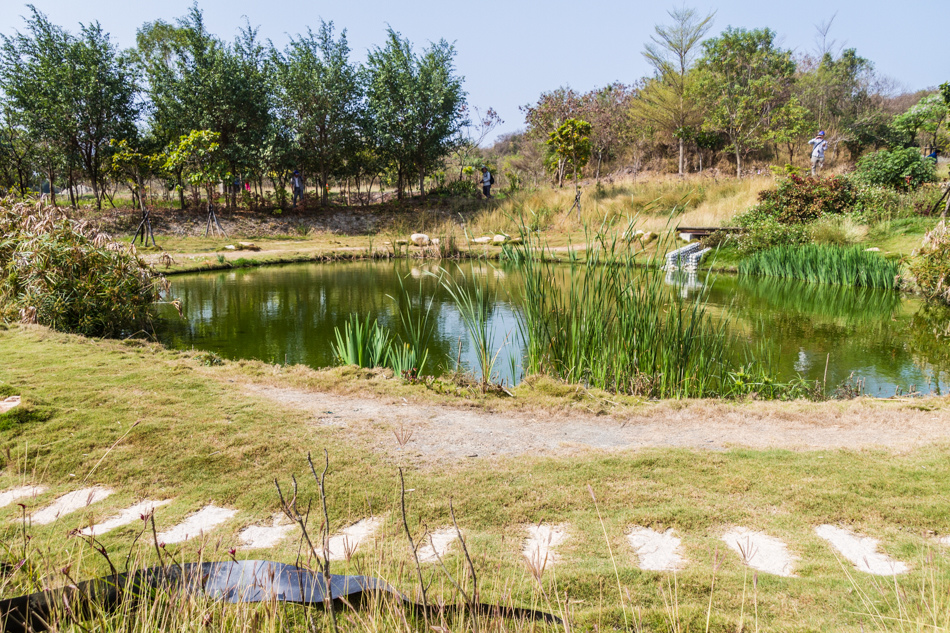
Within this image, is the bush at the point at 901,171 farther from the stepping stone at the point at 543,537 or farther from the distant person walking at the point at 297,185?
the distant person walking at the point at 297,185

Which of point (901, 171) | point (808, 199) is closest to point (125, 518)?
point (808, 199)

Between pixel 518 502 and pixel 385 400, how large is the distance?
2.06 metres

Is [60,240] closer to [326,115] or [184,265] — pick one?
[184,265]

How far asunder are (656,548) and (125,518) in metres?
2.25

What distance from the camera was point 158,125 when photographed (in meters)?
20.0

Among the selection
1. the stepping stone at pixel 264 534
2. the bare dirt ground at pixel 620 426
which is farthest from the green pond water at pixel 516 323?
the stepping stone at pixel 264 534

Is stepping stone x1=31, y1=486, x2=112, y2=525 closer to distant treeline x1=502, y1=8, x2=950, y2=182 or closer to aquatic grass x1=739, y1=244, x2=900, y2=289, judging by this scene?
aquatic grass x1=739, y1=244, x2=900, y2=289

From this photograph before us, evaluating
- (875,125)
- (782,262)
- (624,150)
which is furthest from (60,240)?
(875,125)

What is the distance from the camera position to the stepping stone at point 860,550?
2084mm

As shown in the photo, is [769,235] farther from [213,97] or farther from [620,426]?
[213,97]

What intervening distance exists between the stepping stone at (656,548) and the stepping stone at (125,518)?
76.9 inches

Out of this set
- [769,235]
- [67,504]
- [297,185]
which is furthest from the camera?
[297,185]

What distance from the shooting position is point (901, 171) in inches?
594

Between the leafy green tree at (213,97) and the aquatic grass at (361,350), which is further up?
A: the leafy green tree at (213,97)
